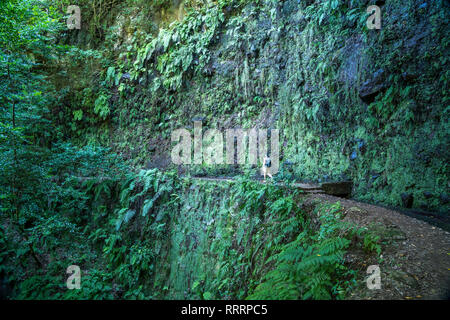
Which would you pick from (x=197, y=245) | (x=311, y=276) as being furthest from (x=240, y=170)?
(x=311, y=276)

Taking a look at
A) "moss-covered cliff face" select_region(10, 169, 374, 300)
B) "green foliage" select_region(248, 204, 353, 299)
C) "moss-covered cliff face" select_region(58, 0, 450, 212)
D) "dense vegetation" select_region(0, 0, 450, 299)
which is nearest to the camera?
"green foliage" select_region(248, 204, 353, 299)

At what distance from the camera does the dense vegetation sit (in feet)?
18.5

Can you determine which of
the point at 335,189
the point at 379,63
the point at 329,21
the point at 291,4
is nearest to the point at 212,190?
the point at 335,189

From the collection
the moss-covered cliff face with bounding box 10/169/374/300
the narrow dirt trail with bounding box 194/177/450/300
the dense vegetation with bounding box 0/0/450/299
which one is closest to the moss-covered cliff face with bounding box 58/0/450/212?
the dense vegetation with bounding box 0/0/450/299

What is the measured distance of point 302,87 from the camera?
1015 centimetres

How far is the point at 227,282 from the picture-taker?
5.80m

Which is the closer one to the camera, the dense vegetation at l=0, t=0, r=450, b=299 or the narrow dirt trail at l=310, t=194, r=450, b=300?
the narrow dirt trail at l=310, t=194, r=450, b=300

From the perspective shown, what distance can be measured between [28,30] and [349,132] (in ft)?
37.0

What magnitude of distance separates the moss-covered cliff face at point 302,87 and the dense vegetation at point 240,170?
5 centimetres

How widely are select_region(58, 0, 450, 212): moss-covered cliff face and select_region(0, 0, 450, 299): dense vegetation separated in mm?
51

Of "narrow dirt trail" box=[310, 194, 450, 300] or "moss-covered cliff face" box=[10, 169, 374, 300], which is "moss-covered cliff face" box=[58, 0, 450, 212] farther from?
"moss-covered cliff face" box=[10, 169, 374, 300]

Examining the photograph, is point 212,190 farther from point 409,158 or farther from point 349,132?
point 409,158

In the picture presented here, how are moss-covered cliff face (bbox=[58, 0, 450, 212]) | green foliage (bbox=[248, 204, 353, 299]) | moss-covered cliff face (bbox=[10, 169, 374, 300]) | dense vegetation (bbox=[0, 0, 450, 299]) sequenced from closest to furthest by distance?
green foliage (bbox=[248, 204, 353, 299]) < moss-covered cliff face (bbox=[10, 169, 374, 300]) < dense vegetation (bbox=[0, 0, 450, 299]) < moss-covered cliff face (bbox=[58, 0, 450, 212])

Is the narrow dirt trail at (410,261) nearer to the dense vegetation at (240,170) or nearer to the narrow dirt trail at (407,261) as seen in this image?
the narrow dirt trail at (407,261)
